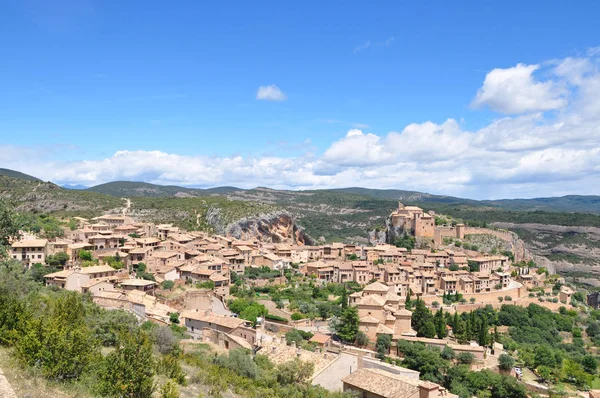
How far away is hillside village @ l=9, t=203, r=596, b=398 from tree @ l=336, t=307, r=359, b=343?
1.78 feet

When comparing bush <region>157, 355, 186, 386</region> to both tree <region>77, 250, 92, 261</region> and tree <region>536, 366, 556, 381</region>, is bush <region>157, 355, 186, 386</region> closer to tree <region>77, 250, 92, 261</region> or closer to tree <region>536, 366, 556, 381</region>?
tree <region>536, 366, 556, 381</region>

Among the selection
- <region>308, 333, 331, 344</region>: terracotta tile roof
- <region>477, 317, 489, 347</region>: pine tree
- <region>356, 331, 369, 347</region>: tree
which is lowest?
<region>477, 317, 489, 347</region>: pine tree

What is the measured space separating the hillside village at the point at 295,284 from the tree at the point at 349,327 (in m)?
0.54

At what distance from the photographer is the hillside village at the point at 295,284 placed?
84.8 feet

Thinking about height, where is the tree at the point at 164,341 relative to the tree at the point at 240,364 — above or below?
above

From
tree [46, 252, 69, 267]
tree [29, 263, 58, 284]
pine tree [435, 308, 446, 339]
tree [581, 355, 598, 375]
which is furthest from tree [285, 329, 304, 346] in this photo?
tree [581, 355, 598, 375]

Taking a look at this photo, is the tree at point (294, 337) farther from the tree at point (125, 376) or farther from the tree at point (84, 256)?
the tree at point (84, 256)

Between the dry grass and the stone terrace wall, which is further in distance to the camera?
the stone terrace wall

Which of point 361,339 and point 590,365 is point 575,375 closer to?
point 590,365

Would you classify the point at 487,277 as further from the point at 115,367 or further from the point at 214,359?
the point at 115,367

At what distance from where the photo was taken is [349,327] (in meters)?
31.3

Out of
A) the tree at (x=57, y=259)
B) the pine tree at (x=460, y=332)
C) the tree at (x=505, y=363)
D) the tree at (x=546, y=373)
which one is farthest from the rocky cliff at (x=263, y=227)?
the tree at (x=546, y=373)

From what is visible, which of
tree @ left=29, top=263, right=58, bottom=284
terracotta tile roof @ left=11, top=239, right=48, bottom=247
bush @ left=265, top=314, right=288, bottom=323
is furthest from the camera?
terracotta tile roof @ left=11, top=239, right=48, bottom=247

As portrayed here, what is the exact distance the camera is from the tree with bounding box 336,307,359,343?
31094 millimetres
